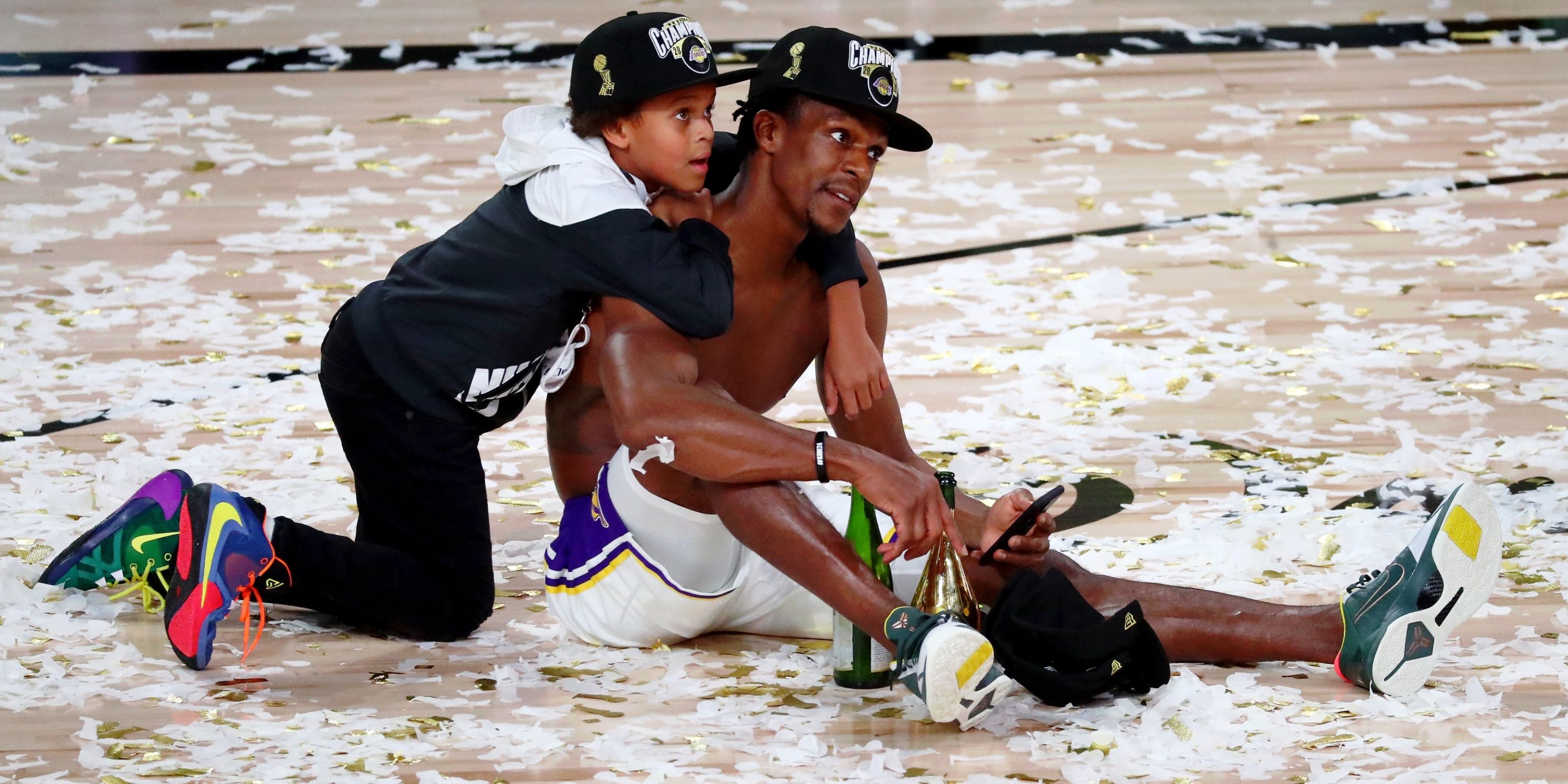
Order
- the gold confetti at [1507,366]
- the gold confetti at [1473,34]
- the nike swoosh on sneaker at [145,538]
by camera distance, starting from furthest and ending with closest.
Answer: the gold confetti at [1473,34] → the gold confetti at [1507,366] → the nike swoosh on sneaker at [145,538]

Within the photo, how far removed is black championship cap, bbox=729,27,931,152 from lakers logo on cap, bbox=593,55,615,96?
0.24m

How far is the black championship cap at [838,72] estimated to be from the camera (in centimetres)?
250

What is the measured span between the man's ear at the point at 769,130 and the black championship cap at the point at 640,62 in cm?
10

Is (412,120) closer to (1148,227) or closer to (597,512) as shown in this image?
(1148,227)

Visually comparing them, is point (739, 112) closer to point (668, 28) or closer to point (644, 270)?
point (668, 28)

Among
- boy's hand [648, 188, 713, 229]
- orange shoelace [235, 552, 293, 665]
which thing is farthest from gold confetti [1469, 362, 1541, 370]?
orange shoelace [235, 552, 293, 665]

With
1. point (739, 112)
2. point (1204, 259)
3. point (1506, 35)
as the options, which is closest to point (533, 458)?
point (739, 112)

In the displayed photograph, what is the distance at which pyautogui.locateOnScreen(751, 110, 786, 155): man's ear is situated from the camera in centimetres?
261

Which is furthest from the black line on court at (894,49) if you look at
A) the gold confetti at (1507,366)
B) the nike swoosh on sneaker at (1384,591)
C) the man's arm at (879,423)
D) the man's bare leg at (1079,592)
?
the nike swoosh on sneaker at (1384,591)

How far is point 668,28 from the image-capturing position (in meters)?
2.52

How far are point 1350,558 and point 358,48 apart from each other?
5.05 metres

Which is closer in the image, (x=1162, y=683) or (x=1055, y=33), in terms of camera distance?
(x=1162, y=683)

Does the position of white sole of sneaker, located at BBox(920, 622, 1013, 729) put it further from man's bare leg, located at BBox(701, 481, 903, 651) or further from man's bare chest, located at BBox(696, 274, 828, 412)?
man's bare chest, located at BBox(696, 274, 828, 412)

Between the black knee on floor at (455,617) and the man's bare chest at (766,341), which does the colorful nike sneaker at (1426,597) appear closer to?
the man's bare chest at (766,341)
